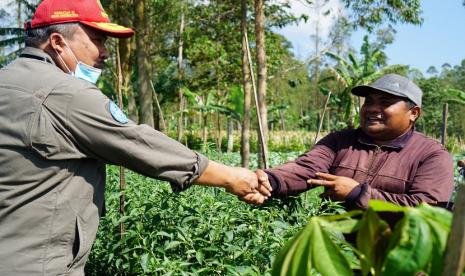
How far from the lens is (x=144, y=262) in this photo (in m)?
2.47

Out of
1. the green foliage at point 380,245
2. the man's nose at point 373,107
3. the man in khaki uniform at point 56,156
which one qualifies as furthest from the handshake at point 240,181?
the green foliage at point 380,245

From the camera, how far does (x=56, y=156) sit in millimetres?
1896

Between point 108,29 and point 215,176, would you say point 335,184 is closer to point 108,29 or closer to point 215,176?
point 215,176

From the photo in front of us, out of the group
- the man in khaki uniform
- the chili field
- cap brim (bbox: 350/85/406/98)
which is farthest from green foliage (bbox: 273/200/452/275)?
cap brim (bbox: 350/85/406/98)

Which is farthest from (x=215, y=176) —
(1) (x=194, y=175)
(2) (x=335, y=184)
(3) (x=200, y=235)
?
(2) (x=335, y=184)

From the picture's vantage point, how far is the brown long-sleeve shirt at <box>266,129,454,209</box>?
2771mm

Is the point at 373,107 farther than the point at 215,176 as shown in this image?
Yes

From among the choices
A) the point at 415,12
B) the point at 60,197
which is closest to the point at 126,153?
the point at 60,197

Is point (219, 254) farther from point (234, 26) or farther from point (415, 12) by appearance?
point (234, 26)

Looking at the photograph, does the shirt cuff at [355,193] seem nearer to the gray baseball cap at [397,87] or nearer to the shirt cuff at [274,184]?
the shirt cuff at [274,184]

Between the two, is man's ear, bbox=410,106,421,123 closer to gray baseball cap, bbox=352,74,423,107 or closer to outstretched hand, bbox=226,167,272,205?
gray baseball cap, bbox=352,74,423,107

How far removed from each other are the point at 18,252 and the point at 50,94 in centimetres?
56

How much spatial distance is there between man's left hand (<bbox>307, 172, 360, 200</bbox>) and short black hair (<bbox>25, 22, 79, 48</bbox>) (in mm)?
1515

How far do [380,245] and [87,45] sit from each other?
1540 millimetres
